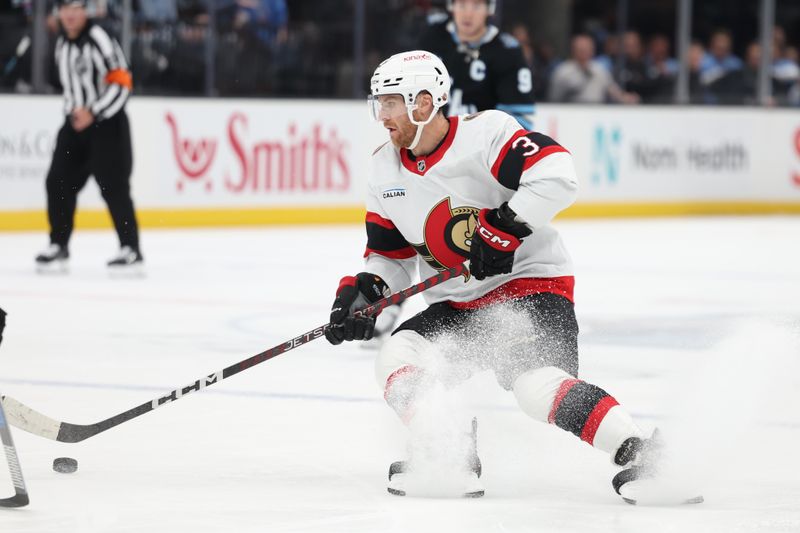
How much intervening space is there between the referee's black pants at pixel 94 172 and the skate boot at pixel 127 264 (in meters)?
0.06

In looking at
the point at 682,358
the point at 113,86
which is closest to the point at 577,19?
the point at 113,86

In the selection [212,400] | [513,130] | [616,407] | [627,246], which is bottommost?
[627,246]

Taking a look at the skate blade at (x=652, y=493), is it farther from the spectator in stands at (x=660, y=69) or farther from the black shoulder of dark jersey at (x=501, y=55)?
the spectator in stands at (x=660, y=69)

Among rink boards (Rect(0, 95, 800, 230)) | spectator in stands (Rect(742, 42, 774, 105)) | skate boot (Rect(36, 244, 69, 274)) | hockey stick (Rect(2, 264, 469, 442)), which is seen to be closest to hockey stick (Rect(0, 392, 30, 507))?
hockey stick (Rect(2, 264, 469, 442))

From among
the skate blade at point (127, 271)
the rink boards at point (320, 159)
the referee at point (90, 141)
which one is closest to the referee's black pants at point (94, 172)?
the referee at point (90, 141)

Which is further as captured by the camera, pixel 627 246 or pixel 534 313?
pixel 627 246

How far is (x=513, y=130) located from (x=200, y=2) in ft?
23.5

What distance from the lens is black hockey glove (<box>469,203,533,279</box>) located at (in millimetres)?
3197

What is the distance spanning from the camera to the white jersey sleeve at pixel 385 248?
348 centimetres

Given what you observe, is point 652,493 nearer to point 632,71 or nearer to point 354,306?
point 354,306

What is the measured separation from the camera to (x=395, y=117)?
3324 mm

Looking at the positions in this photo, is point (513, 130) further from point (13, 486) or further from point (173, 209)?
point (173, 209)

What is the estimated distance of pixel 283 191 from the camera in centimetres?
1047

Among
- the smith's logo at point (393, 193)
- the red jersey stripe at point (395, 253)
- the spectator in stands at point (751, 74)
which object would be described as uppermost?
the smith's logo at point (393, 193)
